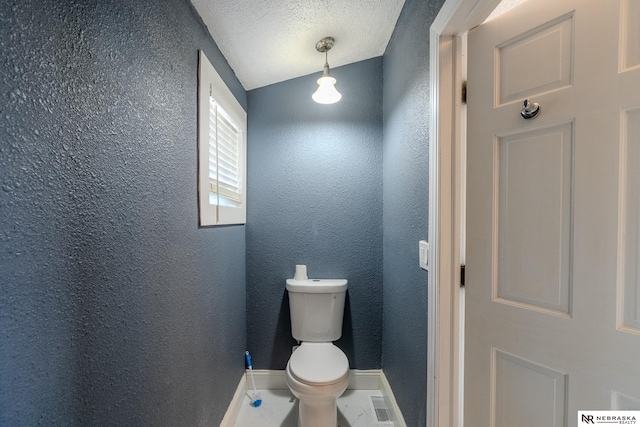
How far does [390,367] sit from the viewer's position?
1.59 m

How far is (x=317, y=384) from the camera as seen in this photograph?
1.26m

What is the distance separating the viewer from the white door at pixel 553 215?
63cm

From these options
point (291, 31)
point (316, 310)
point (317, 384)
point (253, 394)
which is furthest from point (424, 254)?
point (253, 394)

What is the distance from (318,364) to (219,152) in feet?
4.11

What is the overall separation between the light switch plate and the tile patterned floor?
108cm

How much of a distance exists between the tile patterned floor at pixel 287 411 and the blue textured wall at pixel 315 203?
0.17 m

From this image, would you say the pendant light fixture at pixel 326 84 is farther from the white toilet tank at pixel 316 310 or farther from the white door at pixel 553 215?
the white toilet tank at pixel 316 310

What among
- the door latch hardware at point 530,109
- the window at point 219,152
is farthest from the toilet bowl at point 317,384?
the door latch hardware at point 530,109

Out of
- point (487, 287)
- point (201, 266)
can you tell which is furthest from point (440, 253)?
point (201, 266)

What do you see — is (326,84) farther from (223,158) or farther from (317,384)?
(317,384)

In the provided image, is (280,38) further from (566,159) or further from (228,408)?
(228,408)

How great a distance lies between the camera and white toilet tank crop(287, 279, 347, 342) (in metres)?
1.71

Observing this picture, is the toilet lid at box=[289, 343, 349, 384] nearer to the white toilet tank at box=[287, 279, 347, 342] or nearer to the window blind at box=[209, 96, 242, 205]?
the white toilet tank at box=[287, 279, 347, 342]

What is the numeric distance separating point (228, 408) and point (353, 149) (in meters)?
1.72
